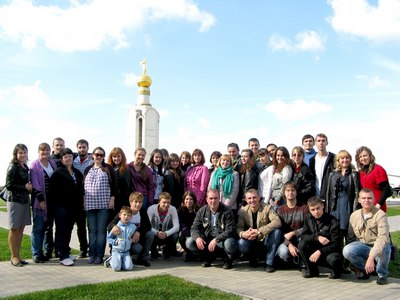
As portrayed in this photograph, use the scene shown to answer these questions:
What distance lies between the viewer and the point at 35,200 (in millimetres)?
7211

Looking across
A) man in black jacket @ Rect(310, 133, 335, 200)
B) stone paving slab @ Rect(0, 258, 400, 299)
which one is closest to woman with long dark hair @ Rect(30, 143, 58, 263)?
stone paving slab @ Rect(0, 258, 400, 299)

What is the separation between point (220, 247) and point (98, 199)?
6.86ft

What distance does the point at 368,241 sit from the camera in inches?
238

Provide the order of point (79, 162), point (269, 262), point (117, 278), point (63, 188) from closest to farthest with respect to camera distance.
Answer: point (117, 278), point (269, 262), point (63, 188), point (79, 162)

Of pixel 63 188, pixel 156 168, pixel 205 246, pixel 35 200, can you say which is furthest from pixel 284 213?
pixel 35 200

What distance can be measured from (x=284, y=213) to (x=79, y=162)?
3743mm

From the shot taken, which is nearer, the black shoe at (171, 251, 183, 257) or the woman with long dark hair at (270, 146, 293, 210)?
the woman with long dark hair at (270, 146, 293, 210)

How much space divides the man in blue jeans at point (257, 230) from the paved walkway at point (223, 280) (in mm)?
265

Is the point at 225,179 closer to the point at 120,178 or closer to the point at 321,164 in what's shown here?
the point at 321,164

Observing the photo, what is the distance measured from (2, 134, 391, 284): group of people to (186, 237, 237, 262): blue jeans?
0.02 m

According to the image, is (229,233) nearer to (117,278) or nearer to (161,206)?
(161,206)

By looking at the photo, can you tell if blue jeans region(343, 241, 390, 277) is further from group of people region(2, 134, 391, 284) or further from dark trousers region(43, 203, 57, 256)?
dark trousers region(43, 203, 57, 256)

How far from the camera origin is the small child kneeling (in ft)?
22.0

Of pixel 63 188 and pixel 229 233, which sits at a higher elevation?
pixel 63 188
